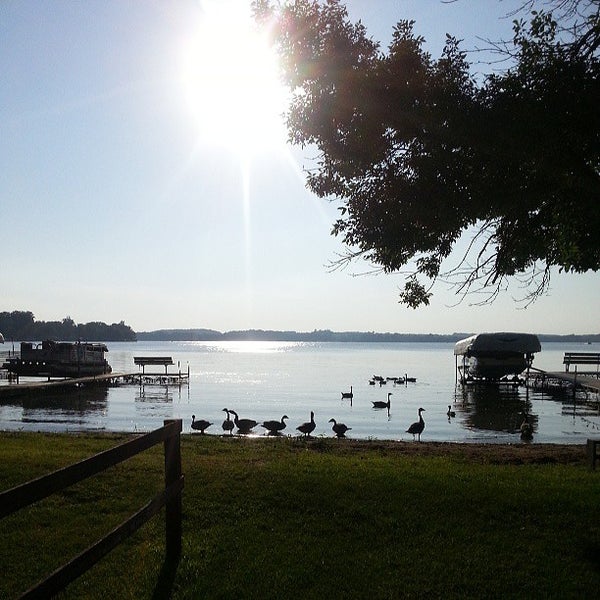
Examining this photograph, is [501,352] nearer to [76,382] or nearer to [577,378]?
[577,378]

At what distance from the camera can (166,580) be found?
19.7 feet

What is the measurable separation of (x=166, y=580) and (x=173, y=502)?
2.55ft

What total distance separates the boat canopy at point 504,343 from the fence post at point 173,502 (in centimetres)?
5363

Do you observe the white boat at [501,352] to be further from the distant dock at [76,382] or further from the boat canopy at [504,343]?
the distant dock at [76,382]

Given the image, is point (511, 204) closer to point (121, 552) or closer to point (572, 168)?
point (572, 168)

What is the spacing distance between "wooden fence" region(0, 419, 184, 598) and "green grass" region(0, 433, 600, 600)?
0.66m

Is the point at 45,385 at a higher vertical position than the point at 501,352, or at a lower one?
lower

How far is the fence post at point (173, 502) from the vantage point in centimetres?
622

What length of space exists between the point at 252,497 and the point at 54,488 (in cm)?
549

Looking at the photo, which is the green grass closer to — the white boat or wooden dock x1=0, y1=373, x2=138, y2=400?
wooden dock x1=0, y1=373, x2=138, y2=400

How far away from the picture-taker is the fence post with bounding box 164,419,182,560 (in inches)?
245

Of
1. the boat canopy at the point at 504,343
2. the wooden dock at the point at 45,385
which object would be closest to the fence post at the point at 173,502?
the wooden dock at the point at 45,385

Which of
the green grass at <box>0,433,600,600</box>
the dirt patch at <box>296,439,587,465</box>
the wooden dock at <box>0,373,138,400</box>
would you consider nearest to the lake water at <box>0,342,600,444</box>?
the wooden dock at <box>0,373,138,400</box>

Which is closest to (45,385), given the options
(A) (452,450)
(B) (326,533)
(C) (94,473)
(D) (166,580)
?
(A) (452,450)
